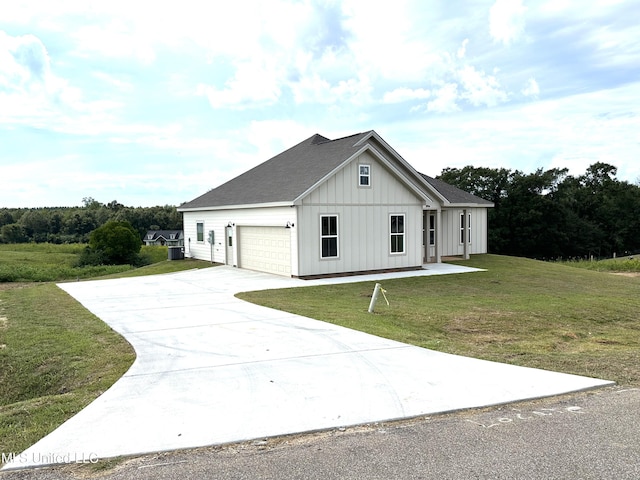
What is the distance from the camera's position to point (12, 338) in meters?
8.72

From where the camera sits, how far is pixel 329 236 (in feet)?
59.6

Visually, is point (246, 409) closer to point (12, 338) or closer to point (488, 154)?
point (12, 338)

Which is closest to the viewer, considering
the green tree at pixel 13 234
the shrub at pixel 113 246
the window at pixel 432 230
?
the window at pixel 432 230

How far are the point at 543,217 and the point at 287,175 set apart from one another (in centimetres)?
3511

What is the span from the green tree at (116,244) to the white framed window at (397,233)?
22685 millimetres

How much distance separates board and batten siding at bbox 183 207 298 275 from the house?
40mm

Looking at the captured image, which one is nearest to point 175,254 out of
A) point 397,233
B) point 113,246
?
point 113,246

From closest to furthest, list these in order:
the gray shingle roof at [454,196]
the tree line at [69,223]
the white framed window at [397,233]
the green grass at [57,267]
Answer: the white framed window at [397,233] < the green grass at [57,267] < the gray shingle roof at [454,196] < the tree line at [69,223]

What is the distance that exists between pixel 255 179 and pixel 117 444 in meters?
20.3

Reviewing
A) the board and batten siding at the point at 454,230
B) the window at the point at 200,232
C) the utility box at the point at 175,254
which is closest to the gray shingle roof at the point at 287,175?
the window at the point at 200,232

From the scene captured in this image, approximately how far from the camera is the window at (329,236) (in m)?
18.0

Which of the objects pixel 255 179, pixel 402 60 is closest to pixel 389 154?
pixel 402 60

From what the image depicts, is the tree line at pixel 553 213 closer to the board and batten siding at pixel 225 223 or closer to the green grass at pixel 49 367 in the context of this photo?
the board and batten siding at pixel 225 223

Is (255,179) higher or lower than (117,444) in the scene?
higher
